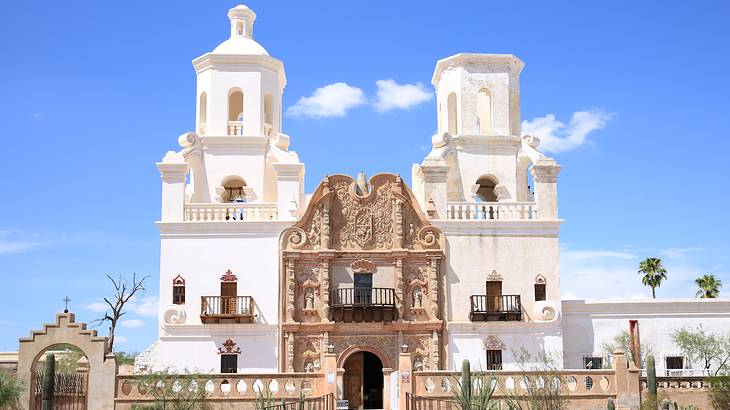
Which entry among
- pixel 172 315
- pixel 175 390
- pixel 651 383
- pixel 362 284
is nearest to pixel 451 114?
pixel 362 284

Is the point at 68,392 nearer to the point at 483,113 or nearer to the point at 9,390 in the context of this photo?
the point at 9,390

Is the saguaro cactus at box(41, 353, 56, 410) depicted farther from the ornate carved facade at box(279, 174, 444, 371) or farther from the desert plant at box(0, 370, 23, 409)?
the ornate carved facade at box(279, 174, 444, 371)

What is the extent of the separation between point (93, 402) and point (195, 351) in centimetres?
560

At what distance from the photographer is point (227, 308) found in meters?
35.6

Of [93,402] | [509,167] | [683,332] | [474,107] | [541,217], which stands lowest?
[93,402]

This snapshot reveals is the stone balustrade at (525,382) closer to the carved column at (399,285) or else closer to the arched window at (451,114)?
the carved column at (399,285)

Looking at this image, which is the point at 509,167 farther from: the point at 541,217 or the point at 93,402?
the point at 93,402

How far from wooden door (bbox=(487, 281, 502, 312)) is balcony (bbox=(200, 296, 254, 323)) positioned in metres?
9.20

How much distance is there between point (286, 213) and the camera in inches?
1451

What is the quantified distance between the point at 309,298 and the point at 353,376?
11.3 feet

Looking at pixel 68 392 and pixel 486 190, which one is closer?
pixel 68 392

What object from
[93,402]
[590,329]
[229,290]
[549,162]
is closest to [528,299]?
[590,329]

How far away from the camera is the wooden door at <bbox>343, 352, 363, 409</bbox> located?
1409 inches

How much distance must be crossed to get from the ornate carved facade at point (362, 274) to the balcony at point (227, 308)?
1344 mm
